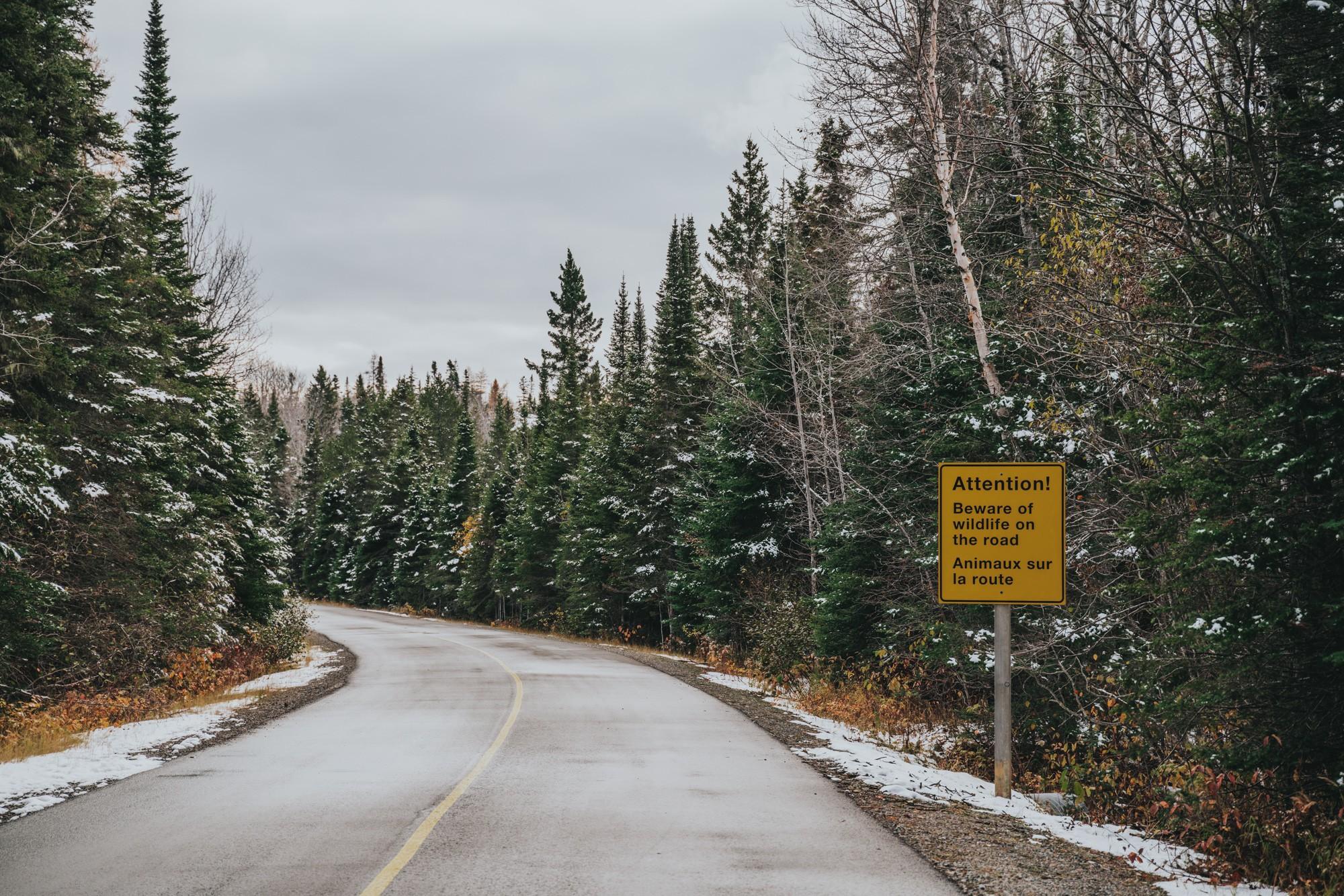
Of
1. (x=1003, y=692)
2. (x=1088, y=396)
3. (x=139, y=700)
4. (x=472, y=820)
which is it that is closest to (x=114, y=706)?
(x=139, y=700)

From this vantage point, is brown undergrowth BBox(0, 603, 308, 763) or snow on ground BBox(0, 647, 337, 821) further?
brown undergrowth BBox(0, 603, 308, 763)

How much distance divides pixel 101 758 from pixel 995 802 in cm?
955

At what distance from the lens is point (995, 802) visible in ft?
27.2

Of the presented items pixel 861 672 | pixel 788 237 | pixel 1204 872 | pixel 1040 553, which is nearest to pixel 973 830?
pixel 1204 872

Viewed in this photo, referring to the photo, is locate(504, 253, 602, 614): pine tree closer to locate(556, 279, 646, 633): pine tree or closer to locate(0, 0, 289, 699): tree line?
locate(556, 279, 646, 633): pine tree

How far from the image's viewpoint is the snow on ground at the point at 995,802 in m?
6.04

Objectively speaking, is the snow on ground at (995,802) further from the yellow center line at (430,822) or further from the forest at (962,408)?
the yellow center line at (430,822)

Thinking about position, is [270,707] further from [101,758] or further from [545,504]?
[545,504]

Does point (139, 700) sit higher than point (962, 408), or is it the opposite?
point (962, 408)

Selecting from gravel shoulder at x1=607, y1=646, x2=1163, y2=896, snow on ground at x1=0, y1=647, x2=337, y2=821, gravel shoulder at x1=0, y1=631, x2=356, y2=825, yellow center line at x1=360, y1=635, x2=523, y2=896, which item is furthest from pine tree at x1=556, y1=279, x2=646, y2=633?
gravel shoulder at x1=607, y1=646, x2=1163, y2=896

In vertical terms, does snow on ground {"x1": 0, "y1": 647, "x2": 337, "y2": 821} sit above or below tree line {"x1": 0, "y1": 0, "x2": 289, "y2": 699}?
below

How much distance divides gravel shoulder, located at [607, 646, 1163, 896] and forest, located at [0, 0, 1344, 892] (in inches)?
44.9

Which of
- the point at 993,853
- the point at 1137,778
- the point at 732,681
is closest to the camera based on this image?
the point at 993,853

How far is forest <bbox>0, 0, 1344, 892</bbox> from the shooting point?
6250 millimetres
